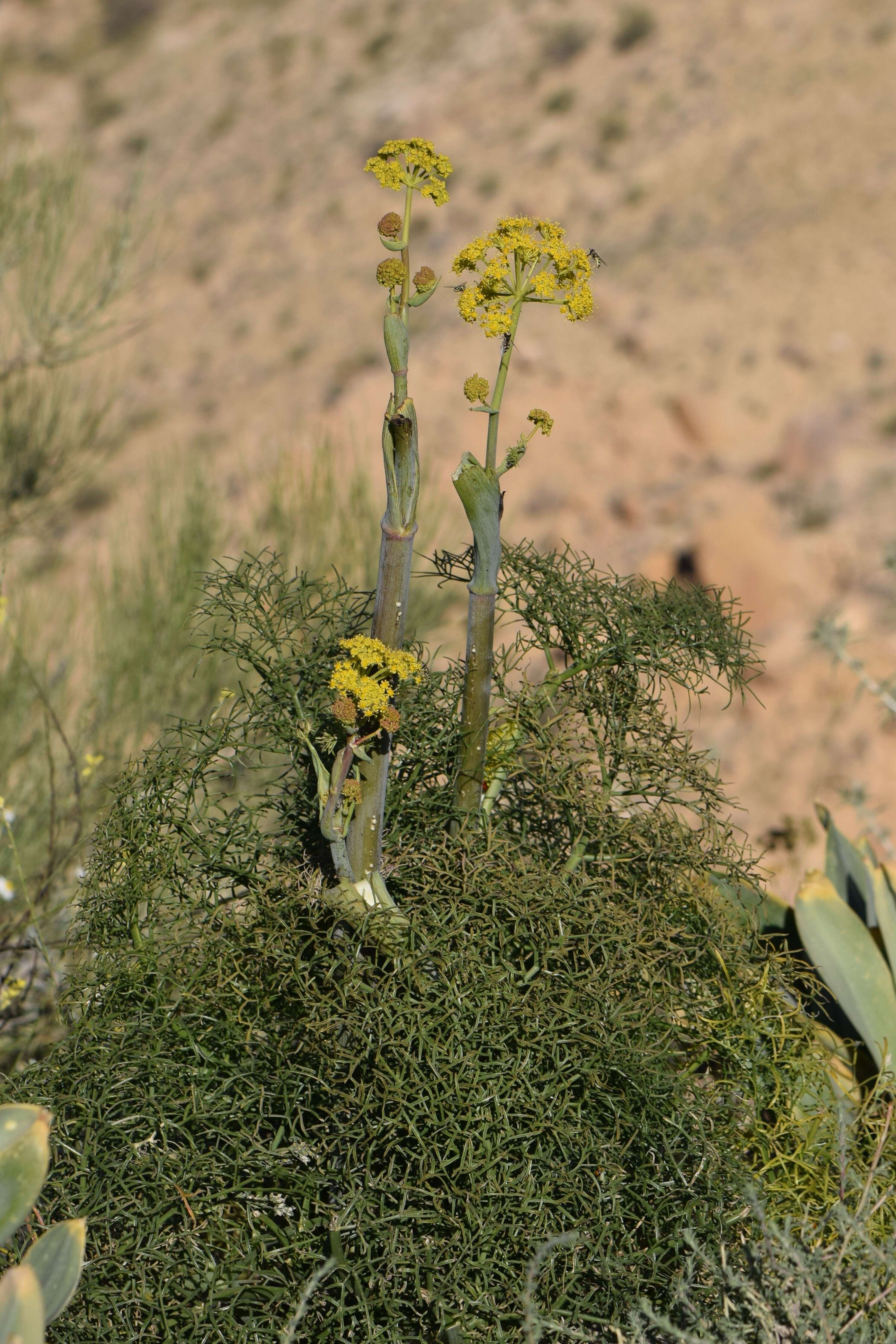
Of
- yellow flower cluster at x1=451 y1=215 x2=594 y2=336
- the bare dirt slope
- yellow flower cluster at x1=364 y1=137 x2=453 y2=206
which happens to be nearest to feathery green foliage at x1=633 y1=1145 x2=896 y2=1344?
yellow flower cluster at x1=451 y1=215 x2=594 y2=336

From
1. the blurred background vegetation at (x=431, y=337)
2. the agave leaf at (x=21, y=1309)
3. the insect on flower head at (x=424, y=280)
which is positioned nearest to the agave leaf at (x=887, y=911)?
the blurred background vegetation at (x=431, y=337)

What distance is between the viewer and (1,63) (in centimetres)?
2155

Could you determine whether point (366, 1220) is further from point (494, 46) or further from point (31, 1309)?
point (494, 46)

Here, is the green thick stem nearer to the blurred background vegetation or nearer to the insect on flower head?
the insect on flower head

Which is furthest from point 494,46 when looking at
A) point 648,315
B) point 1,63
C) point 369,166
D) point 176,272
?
point 369,166

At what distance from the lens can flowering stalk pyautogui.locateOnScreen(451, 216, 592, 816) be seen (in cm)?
126

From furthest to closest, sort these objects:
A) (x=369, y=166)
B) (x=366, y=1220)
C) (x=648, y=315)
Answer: (x=648, y=315)
(x=369, y=166)
(x=366, y=1220)

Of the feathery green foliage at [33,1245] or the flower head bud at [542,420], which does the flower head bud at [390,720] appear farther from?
the feathery green foliage at [33,1245]

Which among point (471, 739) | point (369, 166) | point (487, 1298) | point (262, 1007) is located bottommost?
point (487, 1298)

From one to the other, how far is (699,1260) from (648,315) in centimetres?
1170

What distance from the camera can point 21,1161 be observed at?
1054 mm

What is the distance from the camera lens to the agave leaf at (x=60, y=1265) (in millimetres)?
1011


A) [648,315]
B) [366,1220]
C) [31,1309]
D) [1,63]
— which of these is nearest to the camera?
[31,1309]

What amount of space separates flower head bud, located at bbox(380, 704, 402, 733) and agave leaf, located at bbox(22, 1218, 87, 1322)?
0.54 m
